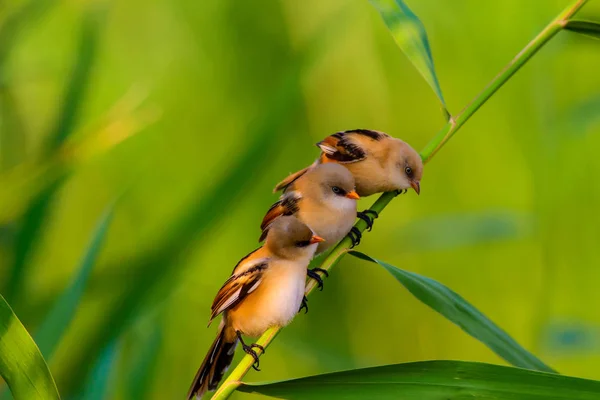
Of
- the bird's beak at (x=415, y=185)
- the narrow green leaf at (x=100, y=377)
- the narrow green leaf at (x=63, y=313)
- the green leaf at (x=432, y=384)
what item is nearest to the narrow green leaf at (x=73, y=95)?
the narrow green leaf at (x=63, y=313)

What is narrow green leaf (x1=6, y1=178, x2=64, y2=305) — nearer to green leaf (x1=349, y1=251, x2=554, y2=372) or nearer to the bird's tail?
the bird's tail

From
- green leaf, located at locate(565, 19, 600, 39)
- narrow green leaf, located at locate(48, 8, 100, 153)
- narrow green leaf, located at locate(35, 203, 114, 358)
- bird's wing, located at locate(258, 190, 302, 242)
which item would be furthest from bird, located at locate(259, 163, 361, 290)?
narrow green leaf, located at locate(48, 8, 100, 153)

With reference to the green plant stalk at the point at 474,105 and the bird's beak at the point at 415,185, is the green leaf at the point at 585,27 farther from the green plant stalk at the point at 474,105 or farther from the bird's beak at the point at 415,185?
the bird's beak at the point at 415,185

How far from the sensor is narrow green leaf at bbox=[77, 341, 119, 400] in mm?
1217

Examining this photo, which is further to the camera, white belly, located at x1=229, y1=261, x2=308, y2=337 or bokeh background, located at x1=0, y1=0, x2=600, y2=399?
bokeh background, located at x1=0, y1=0, x2=600, y2=399

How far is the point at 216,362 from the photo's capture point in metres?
1.10

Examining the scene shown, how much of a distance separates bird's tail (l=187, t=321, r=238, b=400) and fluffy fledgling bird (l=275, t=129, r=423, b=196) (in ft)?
1.15

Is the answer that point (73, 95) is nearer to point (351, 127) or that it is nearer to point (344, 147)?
point (344, 147)

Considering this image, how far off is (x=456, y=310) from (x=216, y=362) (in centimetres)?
38

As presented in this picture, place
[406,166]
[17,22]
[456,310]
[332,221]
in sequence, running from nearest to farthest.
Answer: [456,310], [332,221], [406,166], [17,22]

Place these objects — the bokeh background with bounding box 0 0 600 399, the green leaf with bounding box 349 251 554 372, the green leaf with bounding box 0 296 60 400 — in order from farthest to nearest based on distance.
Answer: the bokeh background with bounding box 0 0 600 399, the green leaf with bounding box 349 251 554 372, the green leaf with bounding box 0 296 60 400

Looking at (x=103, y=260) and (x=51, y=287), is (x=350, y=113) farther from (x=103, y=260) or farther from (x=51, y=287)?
(x=51, y=287)

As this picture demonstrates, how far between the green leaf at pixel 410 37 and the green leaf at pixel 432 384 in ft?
1.54

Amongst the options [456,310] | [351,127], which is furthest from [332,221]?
[351,127]
